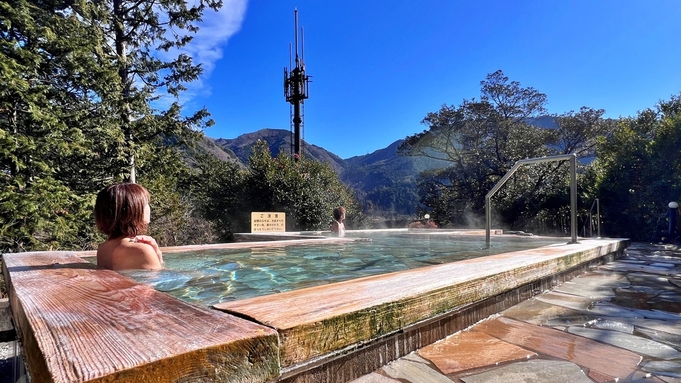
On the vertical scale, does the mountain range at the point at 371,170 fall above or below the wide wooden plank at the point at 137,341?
above

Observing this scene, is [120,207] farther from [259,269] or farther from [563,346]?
[563,346]

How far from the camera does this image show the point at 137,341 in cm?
77

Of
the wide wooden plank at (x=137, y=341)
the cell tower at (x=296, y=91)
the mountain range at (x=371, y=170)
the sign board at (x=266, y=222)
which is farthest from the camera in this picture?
the mountain range at (x=371, y=170)

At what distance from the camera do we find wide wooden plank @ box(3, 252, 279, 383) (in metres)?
0.66

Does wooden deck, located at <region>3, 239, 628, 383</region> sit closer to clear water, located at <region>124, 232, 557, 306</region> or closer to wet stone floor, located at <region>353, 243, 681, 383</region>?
wet stone floor, located at <region>353, 243, 681, 383</region>

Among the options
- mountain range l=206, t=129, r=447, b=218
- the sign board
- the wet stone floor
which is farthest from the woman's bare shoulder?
mountain range l=206, t=129, r=447, b=218

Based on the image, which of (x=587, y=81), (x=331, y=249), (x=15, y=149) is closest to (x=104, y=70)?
(x=15, y=149)

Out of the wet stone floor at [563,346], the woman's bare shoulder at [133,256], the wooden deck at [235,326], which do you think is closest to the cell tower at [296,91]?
the woman's bare shoulder at [133,256]

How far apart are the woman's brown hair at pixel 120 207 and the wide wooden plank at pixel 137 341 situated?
2.97 feet

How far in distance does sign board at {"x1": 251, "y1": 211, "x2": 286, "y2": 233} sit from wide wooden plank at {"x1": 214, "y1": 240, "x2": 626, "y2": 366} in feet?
19.7

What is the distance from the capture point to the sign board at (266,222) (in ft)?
24.7

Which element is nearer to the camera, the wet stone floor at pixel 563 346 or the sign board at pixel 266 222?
the wet stone floor at pixel 563 346

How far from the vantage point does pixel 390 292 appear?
1390 millimetres

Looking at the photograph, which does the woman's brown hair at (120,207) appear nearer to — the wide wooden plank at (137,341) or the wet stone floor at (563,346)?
the wide wooden plank at (137,341)
